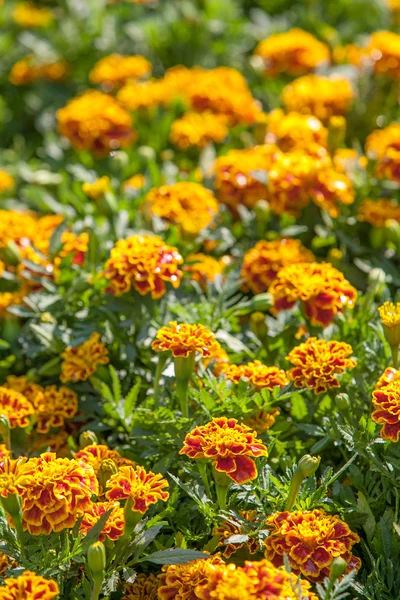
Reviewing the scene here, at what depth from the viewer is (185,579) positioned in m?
1.32

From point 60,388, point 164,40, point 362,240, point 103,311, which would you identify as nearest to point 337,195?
point 362,240

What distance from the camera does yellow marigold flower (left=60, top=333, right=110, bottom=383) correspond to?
5.97 feet

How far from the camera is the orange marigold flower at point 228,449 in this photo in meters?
1.36

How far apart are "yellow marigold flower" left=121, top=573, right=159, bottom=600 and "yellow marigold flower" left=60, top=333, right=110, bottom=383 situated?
1.59 ft

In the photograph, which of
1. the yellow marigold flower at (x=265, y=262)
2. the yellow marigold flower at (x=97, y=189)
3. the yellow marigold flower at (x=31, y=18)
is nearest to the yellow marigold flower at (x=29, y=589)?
the yellow marigold flower at (x=265, y=262)

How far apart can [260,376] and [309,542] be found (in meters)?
0.37

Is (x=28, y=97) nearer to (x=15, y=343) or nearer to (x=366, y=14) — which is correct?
(x=366, y=14)

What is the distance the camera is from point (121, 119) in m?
2.62

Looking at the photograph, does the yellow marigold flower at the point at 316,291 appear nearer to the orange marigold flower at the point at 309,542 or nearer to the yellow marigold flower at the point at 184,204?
the yellow marigold flower at the point at 184,204

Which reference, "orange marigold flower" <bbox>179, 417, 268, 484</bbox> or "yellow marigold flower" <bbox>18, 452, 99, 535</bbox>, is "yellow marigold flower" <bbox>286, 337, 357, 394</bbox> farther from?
"yellow marigold flower" <bbox>18, 452, 99, 535</bbox>

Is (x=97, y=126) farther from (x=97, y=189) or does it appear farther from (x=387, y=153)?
(x=387, y=153)

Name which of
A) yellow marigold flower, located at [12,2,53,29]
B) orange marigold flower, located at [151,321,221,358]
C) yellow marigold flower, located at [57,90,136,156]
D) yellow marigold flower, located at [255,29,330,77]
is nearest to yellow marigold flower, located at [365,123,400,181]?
yellow marigold flower, located at [255,29,330,77]

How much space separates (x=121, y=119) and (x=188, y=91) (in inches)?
11.4

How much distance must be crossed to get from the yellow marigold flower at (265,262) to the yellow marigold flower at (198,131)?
2.05 ft
